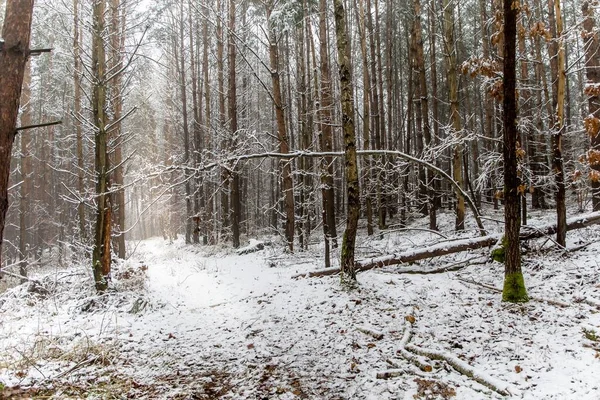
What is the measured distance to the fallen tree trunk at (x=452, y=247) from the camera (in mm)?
7715

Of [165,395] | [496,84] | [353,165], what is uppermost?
[496,84]

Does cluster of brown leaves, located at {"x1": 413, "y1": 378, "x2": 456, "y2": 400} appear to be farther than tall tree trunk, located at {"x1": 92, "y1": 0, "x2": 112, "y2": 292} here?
No

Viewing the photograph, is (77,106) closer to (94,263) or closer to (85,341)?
(94,263)

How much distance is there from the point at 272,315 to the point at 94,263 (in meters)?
4.03

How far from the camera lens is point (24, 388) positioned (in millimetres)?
4168

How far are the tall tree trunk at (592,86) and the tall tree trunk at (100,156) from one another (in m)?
8.83

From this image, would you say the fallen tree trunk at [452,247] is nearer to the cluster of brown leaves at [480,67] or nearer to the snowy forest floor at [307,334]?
the snowy forest floor at [307,334]

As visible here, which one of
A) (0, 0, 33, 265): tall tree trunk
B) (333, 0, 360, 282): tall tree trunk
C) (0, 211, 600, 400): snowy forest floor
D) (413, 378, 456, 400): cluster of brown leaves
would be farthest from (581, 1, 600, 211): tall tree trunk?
(0, 0, 33, 265): tall tree trunk

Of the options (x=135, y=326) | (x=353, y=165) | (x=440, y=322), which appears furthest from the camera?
(x=353, y=165)

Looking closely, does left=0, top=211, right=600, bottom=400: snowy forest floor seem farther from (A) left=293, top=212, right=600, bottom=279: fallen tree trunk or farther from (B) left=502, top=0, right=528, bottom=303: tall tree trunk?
(B) left=502, top=0, right=528, bottom=303: tall tree trunk

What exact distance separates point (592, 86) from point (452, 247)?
3.89m

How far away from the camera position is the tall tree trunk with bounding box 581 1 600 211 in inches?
225

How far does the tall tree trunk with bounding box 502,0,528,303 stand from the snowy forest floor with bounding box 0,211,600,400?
372mm

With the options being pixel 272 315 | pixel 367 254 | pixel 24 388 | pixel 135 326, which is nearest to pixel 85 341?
pixel 135 326
